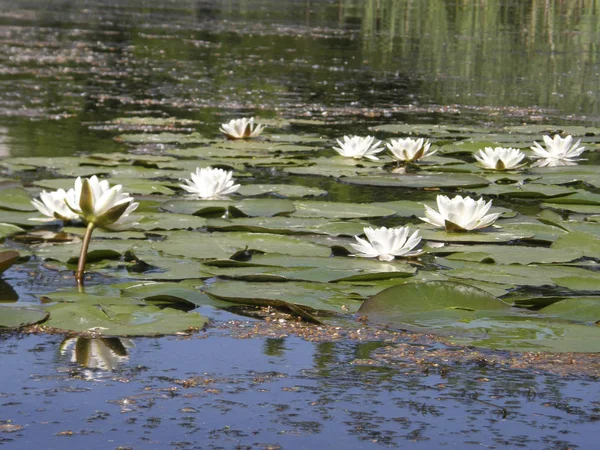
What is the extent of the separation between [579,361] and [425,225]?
5.50ft

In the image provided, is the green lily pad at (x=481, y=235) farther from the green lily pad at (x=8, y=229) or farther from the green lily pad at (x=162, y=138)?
the green lily pad at (x=162, y=138)

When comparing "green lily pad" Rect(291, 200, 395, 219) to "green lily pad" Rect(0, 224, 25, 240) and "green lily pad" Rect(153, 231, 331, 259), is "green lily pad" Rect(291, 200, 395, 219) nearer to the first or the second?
"green lily pad" Rect(153, 231, 331, 259)

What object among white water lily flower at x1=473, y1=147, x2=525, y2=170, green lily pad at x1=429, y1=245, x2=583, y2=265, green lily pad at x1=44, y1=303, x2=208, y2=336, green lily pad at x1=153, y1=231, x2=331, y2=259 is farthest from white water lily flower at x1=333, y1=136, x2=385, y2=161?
green lily pad at x1=44, y1=303, x2=208, y2=336

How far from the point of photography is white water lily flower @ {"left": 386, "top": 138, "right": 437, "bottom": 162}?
588cm

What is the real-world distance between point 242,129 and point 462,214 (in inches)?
124

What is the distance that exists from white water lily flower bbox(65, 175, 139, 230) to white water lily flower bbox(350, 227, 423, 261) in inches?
32.5

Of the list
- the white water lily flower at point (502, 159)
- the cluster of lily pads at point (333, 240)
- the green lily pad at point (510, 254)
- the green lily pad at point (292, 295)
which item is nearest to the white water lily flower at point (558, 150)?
the cluster of lily pads at point (333, 240)

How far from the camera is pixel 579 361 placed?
2582mm

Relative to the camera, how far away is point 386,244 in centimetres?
356

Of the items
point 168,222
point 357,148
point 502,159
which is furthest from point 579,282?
point 357,148

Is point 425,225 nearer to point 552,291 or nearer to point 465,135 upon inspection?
point 552,291

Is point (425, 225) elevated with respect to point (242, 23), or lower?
lower

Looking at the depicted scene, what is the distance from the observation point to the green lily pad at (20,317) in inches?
111

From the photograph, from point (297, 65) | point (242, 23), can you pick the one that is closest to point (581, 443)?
point (297, 65)
